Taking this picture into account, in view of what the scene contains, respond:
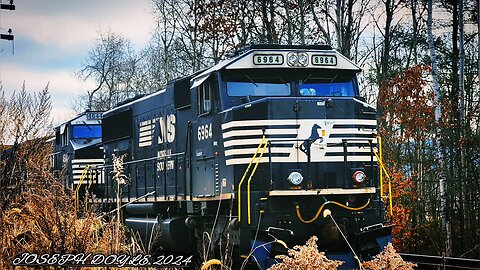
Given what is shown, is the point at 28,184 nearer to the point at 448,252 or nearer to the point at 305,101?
the point at 305,101

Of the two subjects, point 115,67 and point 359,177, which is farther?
point 115,67

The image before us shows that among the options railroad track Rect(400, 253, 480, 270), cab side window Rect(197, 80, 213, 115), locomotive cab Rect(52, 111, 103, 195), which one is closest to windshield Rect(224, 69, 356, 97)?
cab side window Rect(197, 80, 213, 115)

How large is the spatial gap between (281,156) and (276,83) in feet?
4.39

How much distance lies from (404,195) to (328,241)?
366 inches

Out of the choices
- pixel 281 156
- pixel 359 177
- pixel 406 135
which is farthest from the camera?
pixel 406 135

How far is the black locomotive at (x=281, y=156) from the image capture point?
1083cm

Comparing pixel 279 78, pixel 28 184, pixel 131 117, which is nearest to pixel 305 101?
pixel 279 78

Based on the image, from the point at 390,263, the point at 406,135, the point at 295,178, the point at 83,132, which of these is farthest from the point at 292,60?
the point at 83,132

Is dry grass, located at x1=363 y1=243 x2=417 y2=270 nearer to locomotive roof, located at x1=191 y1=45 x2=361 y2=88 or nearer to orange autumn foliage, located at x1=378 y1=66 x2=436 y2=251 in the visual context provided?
locomotive roof, located at x1=191 y1=45 x2=361 y2=88

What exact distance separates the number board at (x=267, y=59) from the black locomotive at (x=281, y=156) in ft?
0.05

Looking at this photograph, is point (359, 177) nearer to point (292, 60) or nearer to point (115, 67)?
point (292, 60)

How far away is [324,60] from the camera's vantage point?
38.8ft

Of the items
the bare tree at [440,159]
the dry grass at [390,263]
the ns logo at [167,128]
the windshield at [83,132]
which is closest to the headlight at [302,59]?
the ns logo at [167,128]

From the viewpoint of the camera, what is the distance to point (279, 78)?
1171 cm
